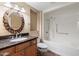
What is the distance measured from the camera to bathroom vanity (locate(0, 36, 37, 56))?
1.25m

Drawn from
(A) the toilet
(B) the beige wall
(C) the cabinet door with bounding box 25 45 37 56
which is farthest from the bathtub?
(B) the beige wall

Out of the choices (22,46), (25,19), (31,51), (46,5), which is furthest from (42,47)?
(46,5)

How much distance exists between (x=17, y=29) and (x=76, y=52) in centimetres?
88

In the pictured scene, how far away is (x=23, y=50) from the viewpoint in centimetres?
147

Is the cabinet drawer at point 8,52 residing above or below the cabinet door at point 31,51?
above

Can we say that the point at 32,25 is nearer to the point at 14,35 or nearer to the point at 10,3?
the point at 14,35

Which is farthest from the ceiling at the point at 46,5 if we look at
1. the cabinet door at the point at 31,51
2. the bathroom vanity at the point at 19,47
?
the cabinet door at the point at 31,51

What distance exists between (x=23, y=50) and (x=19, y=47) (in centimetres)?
8

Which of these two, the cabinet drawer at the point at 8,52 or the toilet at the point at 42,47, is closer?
the cabinet drawer at the point at 8,52

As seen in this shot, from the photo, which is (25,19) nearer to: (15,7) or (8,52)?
(15,7)

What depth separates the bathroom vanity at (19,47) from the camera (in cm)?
125

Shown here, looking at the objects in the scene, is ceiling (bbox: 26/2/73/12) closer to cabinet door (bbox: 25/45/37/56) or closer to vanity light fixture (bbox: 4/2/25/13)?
vanity light fixture (bbox: 4/2/25/13)

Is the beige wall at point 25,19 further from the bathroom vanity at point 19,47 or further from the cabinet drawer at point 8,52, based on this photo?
the cabinet drawer at point 8,52

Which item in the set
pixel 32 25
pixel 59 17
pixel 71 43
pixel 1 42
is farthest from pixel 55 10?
pixel 1 42
